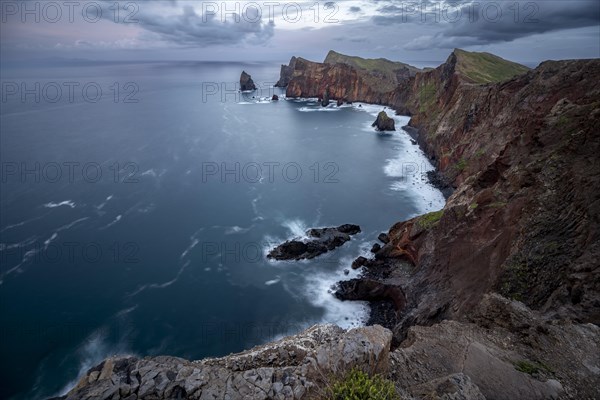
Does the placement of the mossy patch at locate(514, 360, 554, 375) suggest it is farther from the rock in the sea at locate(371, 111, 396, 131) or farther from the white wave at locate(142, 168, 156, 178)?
the rock in the sea at locate(371, 111, 396, 131)

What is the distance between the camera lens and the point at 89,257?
47.4 m

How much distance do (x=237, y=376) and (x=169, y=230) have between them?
A: 46.6 m

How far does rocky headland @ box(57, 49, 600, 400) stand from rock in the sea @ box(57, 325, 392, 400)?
0.04 meters

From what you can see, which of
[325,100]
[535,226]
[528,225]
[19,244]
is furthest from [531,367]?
[325,100]

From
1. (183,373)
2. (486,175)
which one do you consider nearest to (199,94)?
(486,175)

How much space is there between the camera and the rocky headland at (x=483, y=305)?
39.1ft

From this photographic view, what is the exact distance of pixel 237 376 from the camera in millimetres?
11875

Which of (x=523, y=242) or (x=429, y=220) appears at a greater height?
(x=523, y=242)

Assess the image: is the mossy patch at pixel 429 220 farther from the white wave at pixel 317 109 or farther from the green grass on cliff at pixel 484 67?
the white wave at pixel 317 109

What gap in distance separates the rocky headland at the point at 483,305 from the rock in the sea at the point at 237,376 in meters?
0.04

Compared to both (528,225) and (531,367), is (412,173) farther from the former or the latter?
(531,367)

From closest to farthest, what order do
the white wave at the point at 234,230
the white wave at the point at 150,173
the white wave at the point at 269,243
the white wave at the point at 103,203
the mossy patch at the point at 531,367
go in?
1. the mossy patch at the point at 531,367
2. the white wave at the point at 269,243
3. the white wave at the point at 234,230
4. the white wave at the point at 103,203
5. the white wave at the point at 150,173

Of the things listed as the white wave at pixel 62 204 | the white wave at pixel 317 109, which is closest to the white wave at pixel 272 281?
the white wave at pixel 62 204

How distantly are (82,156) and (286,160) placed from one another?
50.0 meters
